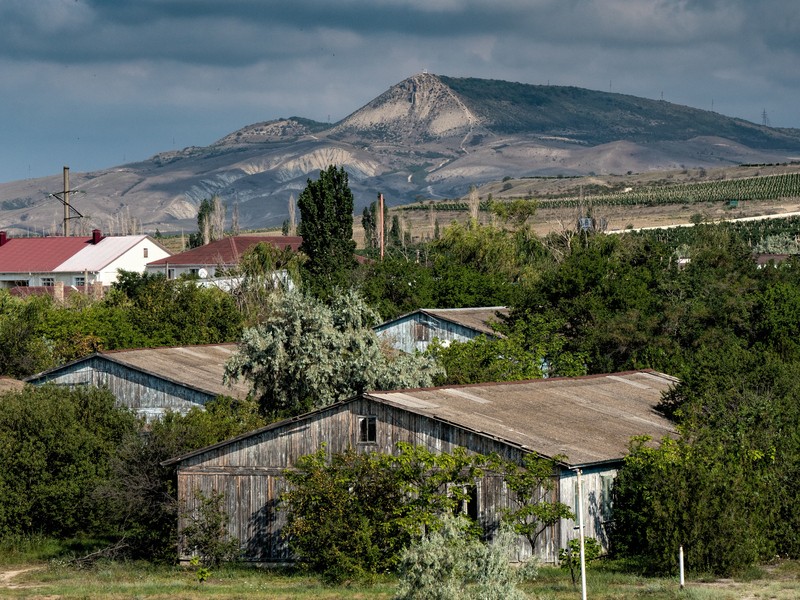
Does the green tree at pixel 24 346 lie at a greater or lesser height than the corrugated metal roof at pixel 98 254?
lesser

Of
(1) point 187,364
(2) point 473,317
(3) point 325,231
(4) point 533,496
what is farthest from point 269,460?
(3) point 325,231

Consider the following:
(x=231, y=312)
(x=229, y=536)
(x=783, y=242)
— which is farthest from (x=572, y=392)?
(x=783, y=242)

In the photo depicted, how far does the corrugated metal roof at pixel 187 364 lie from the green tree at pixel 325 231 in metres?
16.1

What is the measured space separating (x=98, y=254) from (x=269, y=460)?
77522mm

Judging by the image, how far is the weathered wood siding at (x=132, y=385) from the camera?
147ft

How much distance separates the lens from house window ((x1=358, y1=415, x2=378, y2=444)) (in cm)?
3195

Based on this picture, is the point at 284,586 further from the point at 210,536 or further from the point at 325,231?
the point at 325,231

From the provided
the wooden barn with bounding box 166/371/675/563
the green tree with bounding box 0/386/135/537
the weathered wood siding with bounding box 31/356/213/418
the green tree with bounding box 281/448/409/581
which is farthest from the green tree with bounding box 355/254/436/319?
the green tree with bounding box 281/448/409/581

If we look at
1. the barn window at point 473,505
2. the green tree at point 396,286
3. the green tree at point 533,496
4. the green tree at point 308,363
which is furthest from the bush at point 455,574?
the green tree at point 396,286

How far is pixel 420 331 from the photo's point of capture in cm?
5897

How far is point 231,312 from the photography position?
63.3 m

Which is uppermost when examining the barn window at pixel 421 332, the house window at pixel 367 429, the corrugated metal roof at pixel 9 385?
the barn window at pixel 421 332

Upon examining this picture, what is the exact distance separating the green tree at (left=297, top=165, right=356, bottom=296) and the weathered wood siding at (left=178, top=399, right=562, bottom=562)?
34534 mm

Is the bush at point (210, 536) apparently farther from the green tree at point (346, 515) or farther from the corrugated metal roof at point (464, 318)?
the corrugated metal roof at point (464, 318)
